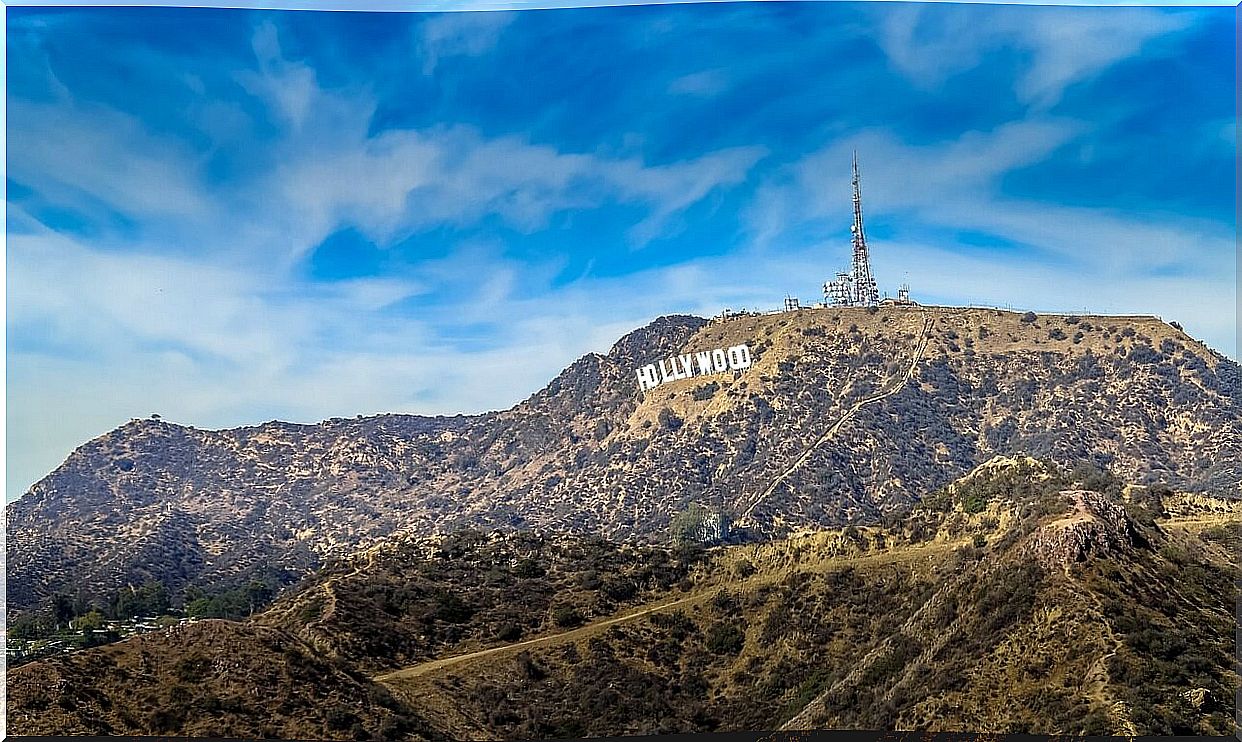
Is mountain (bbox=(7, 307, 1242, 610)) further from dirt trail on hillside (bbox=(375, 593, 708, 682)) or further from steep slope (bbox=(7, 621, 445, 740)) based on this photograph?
steep slope (bbox=(7, 621, 445, 740))

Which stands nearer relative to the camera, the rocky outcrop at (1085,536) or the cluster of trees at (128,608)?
the rocky outcrop at (1085,536)

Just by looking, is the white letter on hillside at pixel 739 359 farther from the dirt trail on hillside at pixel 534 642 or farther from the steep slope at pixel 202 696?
the steep slope at pixel 202 696

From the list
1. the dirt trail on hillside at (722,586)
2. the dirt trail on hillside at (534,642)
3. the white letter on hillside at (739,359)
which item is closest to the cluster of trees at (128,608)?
the dirt trail on hillside at (534,642)

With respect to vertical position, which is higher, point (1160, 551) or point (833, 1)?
point (833, 1)

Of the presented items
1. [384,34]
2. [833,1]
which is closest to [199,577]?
[384,34]

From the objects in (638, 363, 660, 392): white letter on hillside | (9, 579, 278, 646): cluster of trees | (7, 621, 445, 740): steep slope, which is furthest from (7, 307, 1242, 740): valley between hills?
(638, 363, 660, 392): white letter on hillside

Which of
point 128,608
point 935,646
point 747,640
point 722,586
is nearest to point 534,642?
point 747,640

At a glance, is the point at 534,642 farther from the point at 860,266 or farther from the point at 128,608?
the point at 860,266

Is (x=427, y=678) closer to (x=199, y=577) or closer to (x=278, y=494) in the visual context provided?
(x=199, y=577)
